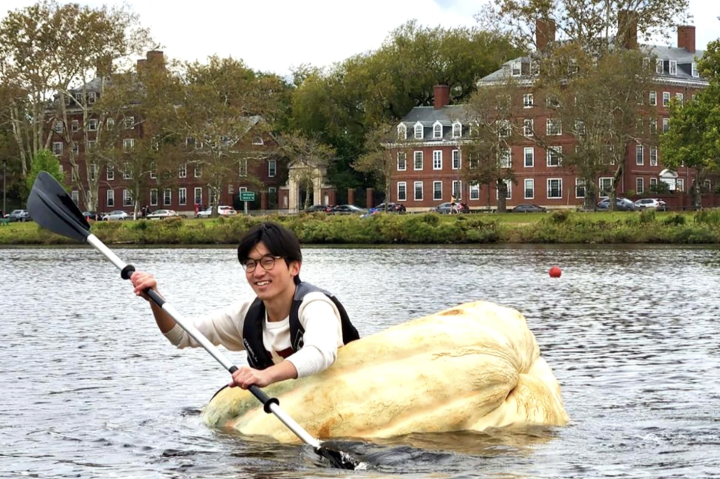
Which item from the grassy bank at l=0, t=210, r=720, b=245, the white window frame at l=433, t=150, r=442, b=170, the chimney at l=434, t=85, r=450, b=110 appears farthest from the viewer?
the chimney at l=434, t=85, r=450, b=110

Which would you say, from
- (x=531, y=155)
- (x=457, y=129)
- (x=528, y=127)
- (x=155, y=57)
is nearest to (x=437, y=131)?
(x=457, y=129)

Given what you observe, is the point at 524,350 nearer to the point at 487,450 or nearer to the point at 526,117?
the point at 487,450

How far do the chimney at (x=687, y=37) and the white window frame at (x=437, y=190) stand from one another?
79.8 feet

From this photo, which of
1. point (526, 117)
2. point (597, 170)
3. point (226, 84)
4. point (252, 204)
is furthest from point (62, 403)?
point (252, 204)

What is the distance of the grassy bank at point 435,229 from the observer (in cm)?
6575

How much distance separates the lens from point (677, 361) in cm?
1831

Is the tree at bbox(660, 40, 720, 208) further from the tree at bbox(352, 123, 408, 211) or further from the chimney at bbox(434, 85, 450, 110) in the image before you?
the chimney at bbox(434, 85, 450, 110)

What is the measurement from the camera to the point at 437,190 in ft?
376

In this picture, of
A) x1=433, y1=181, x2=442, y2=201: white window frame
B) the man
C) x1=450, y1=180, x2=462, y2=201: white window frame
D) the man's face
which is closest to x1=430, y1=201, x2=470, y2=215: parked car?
x1=450, y1=180, x2=462, y2=201: white window frame

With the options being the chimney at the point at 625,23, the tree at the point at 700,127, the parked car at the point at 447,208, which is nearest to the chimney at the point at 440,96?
the parked car at the point at 447,208

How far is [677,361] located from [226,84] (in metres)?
86.2

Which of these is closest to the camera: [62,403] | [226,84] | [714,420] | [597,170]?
[714,420]

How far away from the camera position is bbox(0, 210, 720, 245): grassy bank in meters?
65.8

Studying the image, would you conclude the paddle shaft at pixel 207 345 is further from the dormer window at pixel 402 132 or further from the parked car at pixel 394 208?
the dormer window at pixel 402 132
